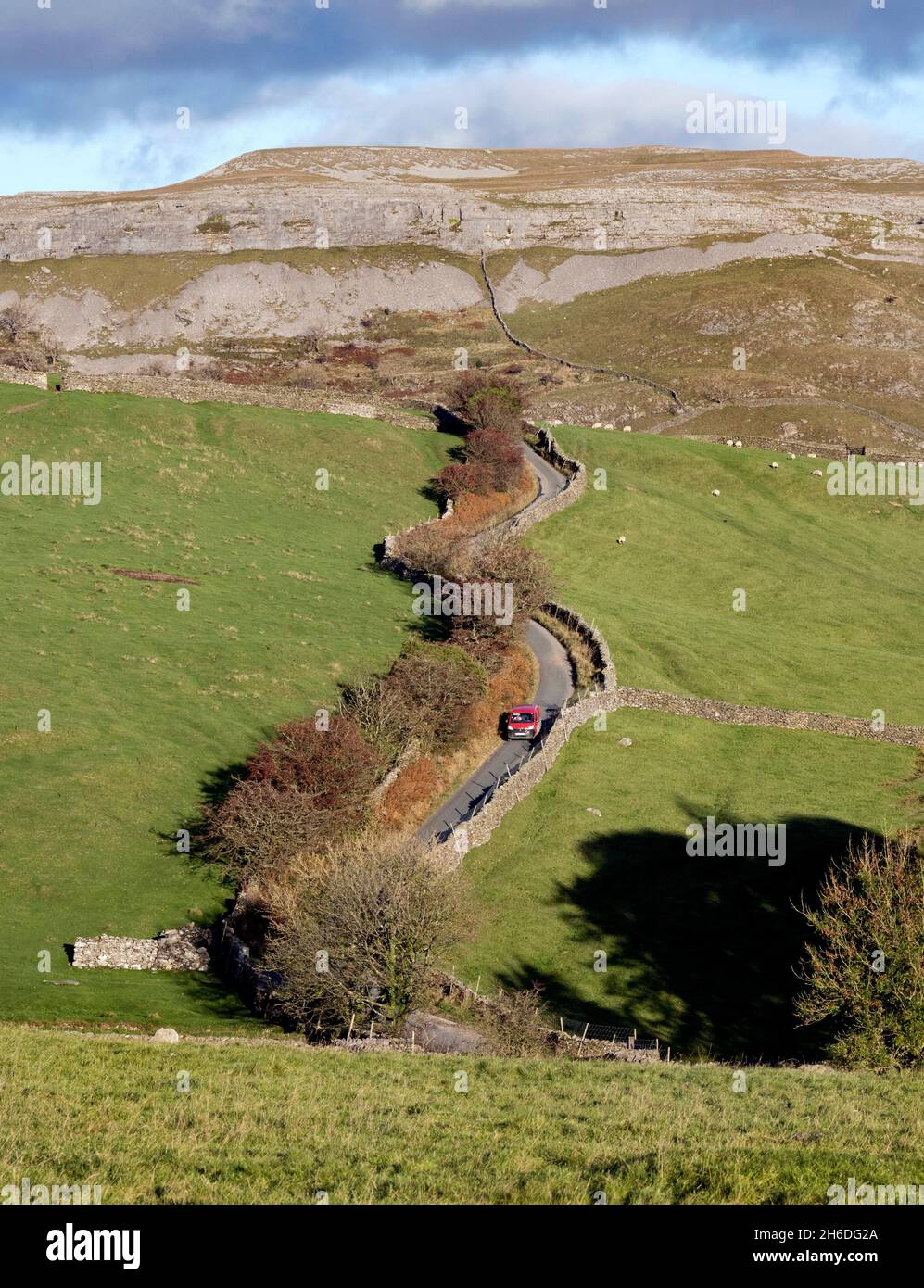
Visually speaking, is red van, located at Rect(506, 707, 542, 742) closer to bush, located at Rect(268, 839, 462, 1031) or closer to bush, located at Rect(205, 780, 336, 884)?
bush, located at Rect(205, 780, 336, 884)

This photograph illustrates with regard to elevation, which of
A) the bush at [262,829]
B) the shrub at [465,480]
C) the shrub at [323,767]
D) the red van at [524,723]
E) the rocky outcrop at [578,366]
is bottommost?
the bush at [262,829]

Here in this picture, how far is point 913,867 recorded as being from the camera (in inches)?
1448

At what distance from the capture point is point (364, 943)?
111 feet

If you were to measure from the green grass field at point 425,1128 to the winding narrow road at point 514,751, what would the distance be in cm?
2019

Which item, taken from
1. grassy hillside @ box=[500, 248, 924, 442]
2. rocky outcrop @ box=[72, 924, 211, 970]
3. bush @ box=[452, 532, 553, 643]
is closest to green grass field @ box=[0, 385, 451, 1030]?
rocky outcrop @ box=[72, 924, 211, 970]

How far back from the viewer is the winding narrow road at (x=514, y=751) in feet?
159

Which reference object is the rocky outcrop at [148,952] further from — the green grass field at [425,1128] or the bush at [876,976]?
the bush at [876,976]

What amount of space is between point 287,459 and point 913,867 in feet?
206

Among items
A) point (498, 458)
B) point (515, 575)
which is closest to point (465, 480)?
point (498, 458)

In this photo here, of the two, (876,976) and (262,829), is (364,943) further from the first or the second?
(876,976)

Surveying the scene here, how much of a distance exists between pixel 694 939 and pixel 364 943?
1411cm

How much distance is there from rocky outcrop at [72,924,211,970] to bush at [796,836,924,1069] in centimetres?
1919

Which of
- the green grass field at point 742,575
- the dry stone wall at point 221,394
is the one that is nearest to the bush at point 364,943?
the green grass field at point 742,575
